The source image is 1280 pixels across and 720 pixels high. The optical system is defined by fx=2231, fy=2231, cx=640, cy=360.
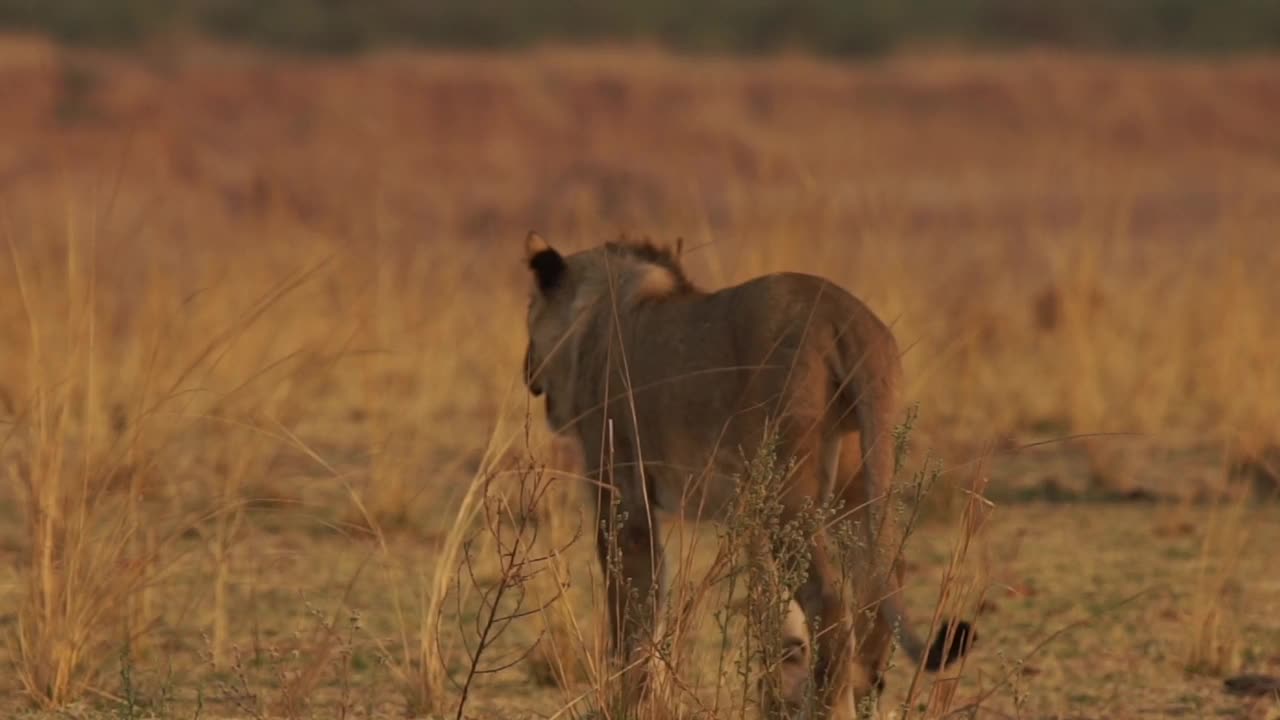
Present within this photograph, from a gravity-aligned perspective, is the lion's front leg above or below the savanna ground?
above

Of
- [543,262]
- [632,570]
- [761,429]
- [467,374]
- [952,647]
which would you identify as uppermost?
[543,262]

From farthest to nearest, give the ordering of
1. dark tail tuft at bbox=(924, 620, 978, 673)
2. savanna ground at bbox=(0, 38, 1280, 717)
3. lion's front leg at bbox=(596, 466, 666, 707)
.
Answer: savanna ground at bbox=(0, 38, 1280, 717) → lion's front leg at bbox=(596, 466, 666, 707) → dark tail tuft at bbox=(924, 620, 978, 673)

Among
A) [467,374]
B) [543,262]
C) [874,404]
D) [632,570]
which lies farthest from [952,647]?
[467,374]

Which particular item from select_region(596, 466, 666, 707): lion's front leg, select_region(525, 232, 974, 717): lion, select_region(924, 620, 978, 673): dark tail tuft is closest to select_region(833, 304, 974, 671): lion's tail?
select_region(525, 232, 974, 717): lion

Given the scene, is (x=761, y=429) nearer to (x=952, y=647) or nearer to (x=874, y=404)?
(x=874, y=404)

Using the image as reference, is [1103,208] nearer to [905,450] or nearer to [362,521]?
[362,521]

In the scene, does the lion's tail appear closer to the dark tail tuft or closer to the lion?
the lion

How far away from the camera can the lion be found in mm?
4547

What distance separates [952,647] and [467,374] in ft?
24.3

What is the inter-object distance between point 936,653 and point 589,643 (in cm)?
142

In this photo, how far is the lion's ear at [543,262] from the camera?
19.1 feet

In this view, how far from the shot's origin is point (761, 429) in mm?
4824

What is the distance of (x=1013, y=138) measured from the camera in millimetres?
28578

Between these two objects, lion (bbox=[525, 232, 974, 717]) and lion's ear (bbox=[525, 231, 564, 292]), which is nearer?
lion (bbox=[525, 232, 974, 717])
